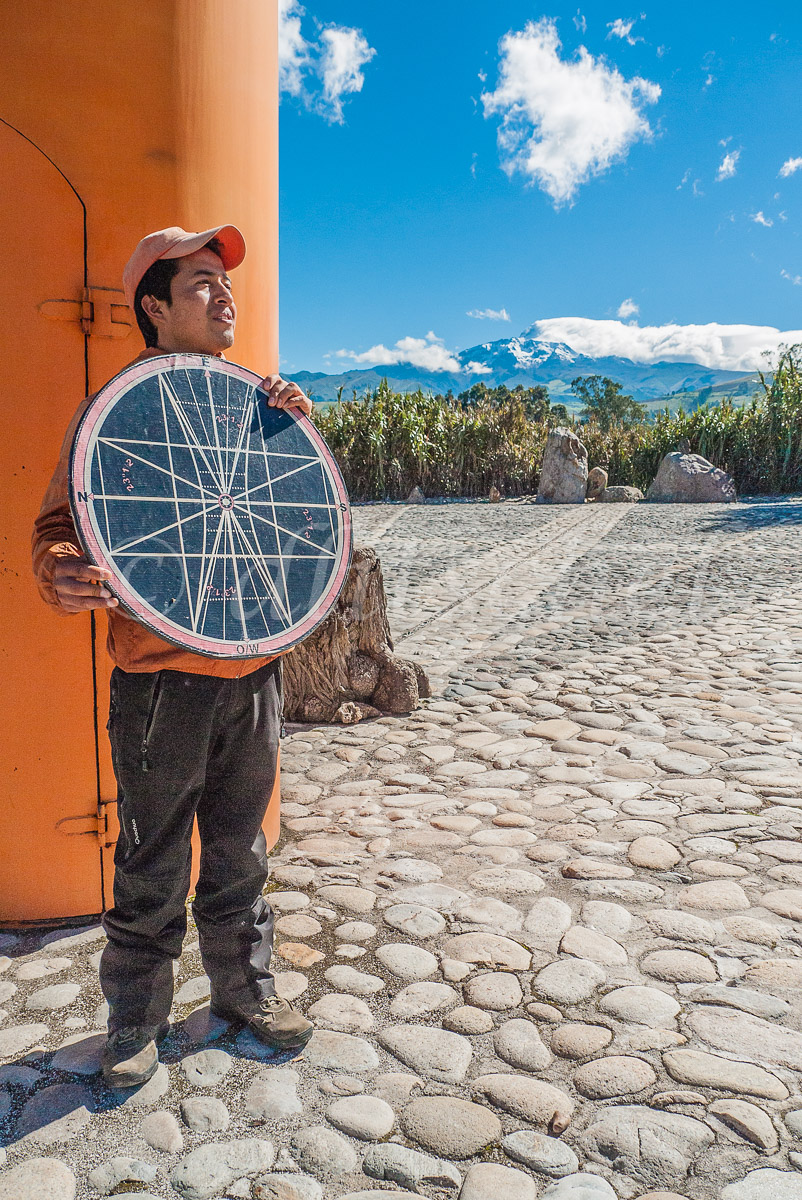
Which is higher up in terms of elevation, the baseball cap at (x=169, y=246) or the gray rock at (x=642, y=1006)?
the baseball cap at (x=169, y=246)

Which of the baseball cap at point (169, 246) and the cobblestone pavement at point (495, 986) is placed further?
the baseball cap at point (169, 246)

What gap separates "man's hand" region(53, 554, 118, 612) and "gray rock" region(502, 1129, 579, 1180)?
146 centimetres

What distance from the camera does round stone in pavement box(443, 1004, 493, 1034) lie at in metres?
2.31

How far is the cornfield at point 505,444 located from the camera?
22078mm

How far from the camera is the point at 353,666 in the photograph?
508 cm

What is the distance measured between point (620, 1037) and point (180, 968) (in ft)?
4.22

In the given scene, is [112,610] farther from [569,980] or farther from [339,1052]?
[569,980]

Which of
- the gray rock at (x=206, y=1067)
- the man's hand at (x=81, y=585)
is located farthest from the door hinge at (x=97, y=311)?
the gray rock at (x=206, y=1067)

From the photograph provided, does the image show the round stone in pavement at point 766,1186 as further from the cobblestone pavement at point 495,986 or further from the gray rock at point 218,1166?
the gray rock at point 218,1166

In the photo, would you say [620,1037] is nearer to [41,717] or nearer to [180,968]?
[180,968]

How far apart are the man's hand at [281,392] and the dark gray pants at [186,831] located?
2.18 feet

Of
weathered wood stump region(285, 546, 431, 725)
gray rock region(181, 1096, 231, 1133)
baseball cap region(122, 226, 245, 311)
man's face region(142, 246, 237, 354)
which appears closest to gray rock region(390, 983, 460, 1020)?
gray rock region(181, 1096, 231, 1133)

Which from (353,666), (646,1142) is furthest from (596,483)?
(646,1142)

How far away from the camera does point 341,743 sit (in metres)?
4.60
